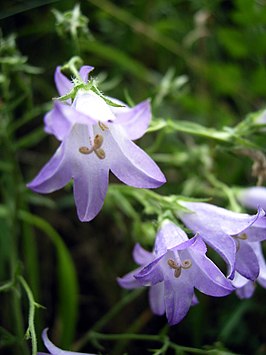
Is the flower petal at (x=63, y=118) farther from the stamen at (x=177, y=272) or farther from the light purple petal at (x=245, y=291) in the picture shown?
the light purple petal at (x=245, y=291)

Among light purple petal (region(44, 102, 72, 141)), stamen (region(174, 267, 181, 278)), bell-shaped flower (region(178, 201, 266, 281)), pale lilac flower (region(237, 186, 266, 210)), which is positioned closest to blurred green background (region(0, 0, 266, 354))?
pale lilac flower (region(237, 186, 266, 210))

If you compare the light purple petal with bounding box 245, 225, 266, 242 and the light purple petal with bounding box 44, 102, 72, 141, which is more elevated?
the light purple petal with bounding box 44, 102, 72, 141

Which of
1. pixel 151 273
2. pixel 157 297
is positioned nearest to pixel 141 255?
pixel 157 297

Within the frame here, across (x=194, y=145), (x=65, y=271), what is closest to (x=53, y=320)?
(x=65, y=271)

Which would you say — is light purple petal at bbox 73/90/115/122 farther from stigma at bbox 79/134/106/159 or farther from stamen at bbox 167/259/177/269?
stamen at bbox 167/259/177/269

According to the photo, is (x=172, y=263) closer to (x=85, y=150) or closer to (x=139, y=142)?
(x=85, y=150)

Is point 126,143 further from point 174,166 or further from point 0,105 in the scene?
point 174,166
